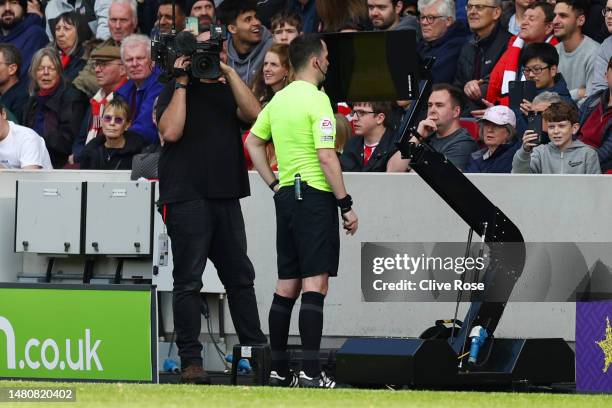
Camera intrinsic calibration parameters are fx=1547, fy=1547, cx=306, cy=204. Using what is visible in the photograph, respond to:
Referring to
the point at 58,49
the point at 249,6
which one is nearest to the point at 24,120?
the point at 58,49

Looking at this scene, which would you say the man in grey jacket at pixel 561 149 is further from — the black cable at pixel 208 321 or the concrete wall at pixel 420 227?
the black cable at pixel 208 321

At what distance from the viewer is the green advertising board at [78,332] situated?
9.68 meters

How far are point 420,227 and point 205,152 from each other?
2355 mm

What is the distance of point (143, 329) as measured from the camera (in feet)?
31.7

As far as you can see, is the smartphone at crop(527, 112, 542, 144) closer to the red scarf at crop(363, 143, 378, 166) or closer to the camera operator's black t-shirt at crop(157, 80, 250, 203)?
the red scarf at crop(363, 143, 378, 166)

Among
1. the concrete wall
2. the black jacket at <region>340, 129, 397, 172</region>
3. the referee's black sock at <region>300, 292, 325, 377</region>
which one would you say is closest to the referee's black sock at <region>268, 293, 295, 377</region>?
the referee's black sock at <region>300, 292, 325, 377</region>

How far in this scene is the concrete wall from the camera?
1213cm

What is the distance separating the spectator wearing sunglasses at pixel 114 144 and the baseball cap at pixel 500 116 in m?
3.14

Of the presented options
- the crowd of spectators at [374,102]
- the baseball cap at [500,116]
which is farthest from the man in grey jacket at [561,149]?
the baseball cap at [500,116]

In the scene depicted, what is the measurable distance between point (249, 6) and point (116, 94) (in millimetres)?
1589

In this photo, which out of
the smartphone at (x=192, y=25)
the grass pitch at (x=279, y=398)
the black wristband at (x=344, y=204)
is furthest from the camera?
the smartphone at (x=192, y=25)

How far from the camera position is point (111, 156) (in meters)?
14.0

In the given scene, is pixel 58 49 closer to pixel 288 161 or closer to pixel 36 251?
pixel 36 251

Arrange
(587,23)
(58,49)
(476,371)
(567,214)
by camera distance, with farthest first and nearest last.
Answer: (58,49), (587,23), (567,214), (476,371)
